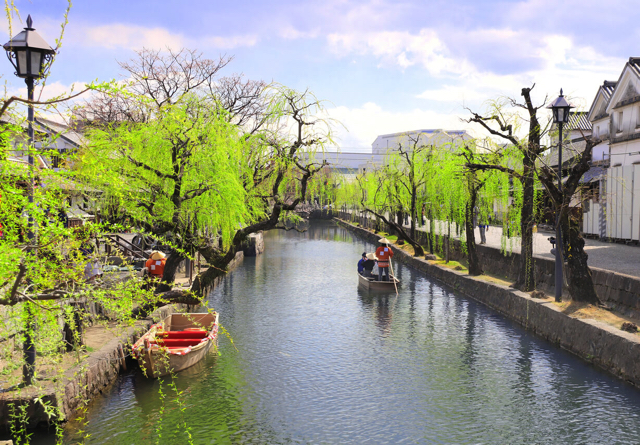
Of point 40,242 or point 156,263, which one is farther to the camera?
point 156,263

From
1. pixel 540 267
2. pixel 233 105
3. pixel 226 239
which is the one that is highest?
pixel 233 105

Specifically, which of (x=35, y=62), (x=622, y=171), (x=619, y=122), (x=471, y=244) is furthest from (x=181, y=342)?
(x=619, y=122)

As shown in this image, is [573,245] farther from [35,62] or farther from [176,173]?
[35,62]

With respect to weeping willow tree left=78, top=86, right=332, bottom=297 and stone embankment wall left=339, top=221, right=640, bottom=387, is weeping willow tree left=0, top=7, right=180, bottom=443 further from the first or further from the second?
stone embankment wall left=339, top=221, right=640, bottom=387

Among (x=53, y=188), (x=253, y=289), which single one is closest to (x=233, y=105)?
(x=253, y=289)

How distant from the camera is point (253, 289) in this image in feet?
73.0

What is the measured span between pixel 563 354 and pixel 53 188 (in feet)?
37.6

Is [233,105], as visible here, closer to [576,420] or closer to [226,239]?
[226,239]

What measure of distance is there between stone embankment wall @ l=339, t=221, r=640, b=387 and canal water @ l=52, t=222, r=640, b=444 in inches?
10.7

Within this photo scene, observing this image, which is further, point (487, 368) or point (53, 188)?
point (487, 368)

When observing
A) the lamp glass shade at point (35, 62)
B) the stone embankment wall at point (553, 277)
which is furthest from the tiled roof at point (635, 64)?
the lamp glass shade at point (35, 62)

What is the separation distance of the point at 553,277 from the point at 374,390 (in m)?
8.59

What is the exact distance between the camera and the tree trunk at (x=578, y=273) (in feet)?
45.0

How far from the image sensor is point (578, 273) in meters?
13.8
